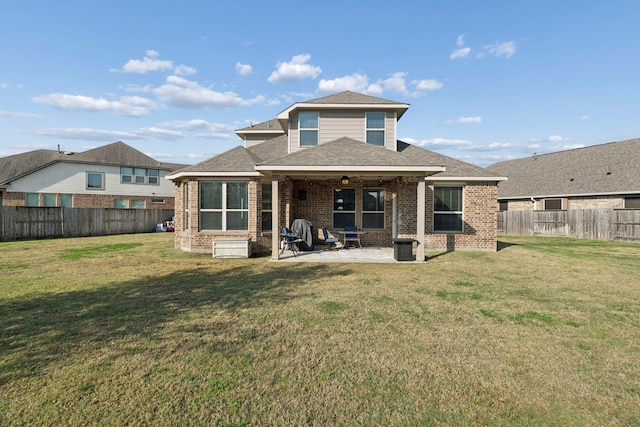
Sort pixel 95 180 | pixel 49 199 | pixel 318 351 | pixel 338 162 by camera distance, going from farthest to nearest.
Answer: pixel 95 180 → pixel 49 199 → pixel 338 162 → pixel 318 351

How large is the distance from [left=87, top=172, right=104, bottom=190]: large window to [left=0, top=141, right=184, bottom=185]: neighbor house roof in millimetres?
964

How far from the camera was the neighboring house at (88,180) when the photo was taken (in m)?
23.4

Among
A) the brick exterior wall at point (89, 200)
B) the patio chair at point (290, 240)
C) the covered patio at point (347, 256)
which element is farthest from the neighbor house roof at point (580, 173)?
the brick exterior wall at point (89, 200)

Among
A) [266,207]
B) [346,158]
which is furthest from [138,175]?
[346,158]

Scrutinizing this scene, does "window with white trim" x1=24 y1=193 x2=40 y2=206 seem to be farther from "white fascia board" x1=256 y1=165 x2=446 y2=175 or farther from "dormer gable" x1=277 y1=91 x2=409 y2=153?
"white fascia board" x1=256 y1=165 x2=446 y2=175

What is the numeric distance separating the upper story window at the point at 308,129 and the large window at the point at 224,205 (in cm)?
339

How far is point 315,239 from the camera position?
42.8 feet

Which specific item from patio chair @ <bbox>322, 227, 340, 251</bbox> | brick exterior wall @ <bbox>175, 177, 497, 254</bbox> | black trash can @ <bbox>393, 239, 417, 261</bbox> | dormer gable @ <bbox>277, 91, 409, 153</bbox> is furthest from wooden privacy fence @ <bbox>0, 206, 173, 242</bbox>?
black trash can @ <bbox>393, 239, 417, 261</bbox>

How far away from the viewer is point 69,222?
18.2 meters

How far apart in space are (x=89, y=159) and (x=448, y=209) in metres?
27.4

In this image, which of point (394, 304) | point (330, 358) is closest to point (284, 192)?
point (394, 304)

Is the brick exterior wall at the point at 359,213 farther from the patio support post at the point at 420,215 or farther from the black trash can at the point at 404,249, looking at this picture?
the black trash can at the point at 404,249

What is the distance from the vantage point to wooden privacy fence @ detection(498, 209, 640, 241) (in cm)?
1710

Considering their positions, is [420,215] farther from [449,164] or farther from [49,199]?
[49,199]
